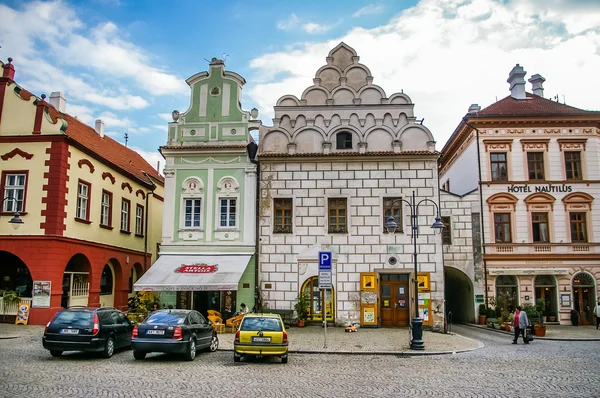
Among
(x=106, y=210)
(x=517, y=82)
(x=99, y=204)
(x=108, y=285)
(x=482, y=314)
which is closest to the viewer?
(x=99, y=204)

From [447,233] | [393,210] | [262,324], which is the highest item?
[393,210]

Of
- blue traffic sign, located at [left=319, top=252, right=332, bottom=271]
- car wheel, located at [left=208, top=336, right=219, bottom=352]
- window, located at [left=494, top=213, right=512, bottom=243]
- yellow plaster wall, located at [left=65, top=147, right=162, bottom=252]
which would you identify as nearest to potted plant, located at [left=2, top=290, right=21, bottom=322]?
yellow plaster wall, located at [left=65, top=147, right=162, bottom=252]

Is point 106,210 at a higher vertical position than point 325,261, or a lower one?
higher

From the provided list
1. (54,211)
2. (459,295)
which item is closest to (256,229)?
(54,211)

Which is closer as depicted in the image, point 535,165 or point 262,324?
point 262,324

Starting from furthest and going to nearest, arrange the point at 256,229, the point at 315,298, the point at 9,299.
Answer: the point at 256,229 < the point at 315,298 < the point at 9,299

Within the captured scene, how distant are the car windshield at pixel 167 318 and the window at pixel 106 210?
16.0 meters

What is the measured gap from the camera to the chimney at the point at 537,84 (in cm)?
3754

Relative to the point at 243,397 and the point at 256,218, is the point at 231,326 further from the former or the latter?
the point at 243,397

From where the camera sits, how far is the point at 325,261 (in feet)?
63.6

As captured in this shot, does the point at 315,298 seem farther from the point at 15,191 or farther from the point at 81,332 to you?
the point at 15,191

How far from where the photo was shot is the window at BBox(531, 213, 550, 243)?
104 feet

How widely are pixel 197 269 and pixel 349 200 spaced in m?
8.26

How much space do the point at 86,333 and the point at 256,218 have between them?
41.0ft
